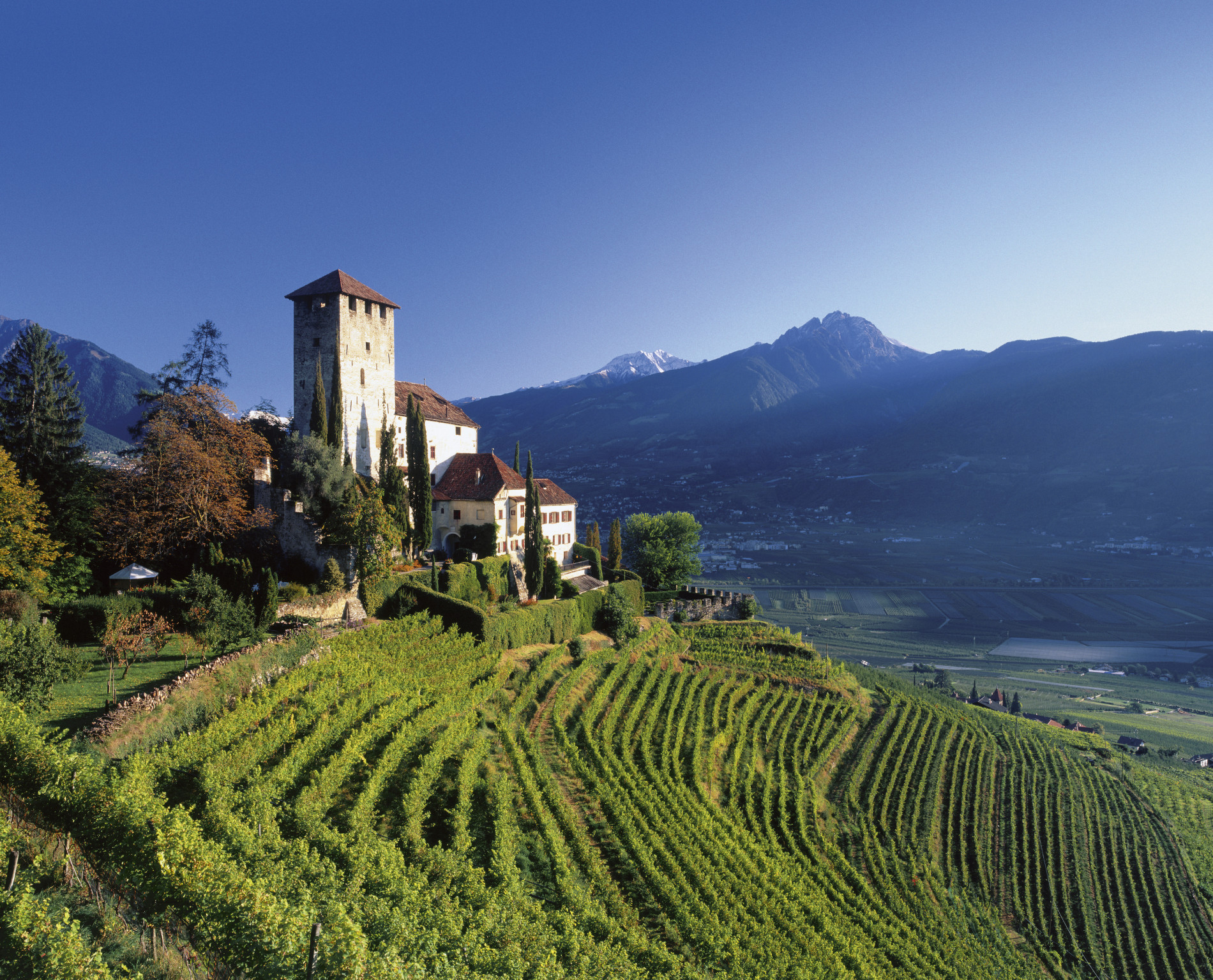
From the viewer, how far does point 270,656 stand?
24.4 metres

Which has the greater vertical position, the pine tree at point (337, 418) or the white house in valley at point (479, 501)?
the pine tree at point (337, 418)

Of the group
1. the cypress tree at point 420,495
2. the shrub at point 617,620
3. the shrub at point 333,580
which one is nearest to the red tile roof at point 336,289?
the cypress tree at point 420,495

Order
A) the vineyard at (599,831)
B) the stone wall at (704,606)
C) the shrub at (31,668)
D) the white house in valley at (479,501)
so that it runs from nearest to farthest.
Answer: the vineyard at (599,831) → the shrub at (31,668) → the white house in valley at (479,501) → the stone wall at (704,606)

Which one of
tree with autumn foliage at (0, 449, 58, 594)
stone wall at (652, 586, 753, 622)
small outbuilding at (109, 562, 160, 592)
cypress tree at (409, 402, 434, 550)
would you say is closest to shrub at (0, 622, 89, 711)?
tree with autumn foliage at (0, 449, 58, 594)

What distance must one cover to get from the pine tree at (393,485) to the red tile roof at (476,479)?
525 cm

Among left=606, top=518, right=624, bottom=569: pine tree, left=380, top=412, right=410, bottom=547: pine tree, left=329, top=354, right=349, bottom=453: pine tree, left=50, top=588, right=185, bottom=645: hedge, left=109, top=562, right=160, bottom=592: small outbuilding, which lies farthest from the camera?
left=606, top=518, right=624, bottom=569: pine tree

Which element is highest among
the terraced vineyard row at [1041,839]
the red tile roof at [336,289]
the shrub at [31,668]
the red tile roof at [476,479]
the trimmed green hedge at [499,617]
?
the red tile roof at [336,289]

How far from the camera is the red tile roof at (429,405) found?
4732cm

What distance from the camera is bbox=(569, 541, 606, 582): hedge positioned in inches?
2249

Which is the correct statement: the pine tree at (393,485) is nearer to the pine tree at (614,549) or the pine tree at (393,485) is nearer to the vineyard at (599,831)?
the vineyard at (599,831)

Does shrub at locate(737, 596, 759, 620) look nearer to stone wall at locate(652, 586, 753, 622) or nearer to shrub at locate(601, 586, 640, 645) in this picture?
stone wall at locate(652, 586, 753, 622)

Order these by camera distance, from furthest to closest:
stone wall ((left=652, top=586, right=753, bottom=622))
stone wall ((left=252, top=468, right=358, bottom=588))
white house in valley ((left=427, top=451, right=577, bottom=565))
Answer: stone wall ((left=652, top=586, right=753, bottom=622)) < white house in valley ((left=427, top=451, right=577, bottom=565)) < stone wall ((left=252, top=468, right=358, bottom=588))

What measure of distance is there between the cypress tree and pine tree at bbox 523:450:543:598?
680 cm

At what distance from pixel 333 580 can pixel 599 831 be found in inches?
805
